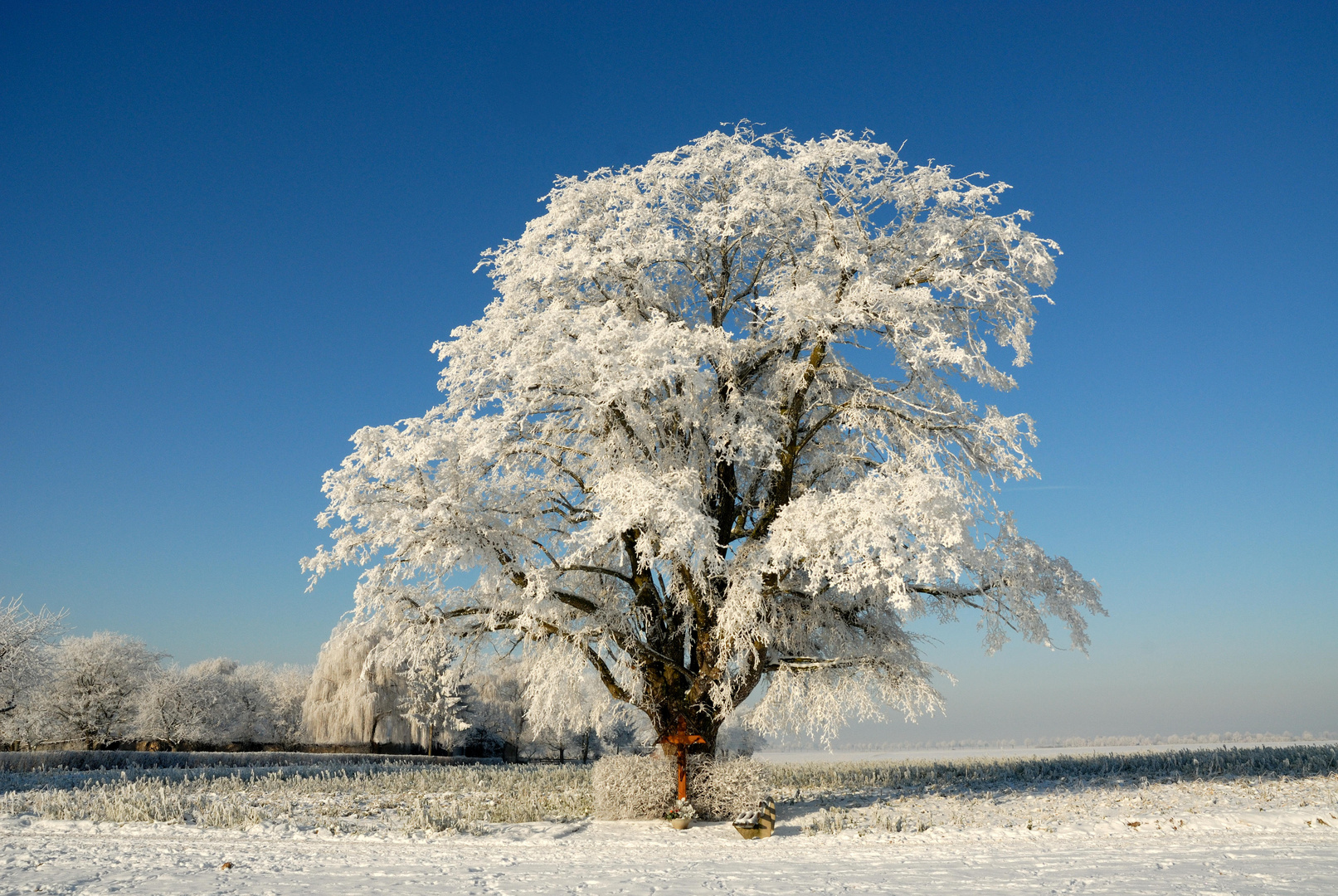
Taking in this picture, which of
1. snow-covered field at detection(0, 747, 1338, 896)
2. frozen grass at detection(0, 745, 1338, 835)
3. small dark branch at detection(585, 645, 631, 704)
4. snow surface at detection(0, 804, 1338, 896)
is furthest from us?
small dark branch at detection(585, 645, 631, 704)

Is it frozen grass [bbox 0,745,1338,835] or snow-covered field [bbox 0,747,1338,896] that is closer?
snow-covered field [bbox 0,747,1338,896]

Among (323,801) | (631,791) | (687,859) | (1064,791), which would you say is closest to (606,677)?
(631,791)

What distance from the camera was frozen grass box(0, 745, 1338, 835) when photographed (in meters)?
12.1

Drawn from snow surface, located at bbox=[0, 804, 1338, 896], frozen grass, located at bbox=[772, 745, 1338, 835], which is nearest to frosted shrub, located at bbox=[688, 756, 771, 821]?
snow surface, located at bbox=[0, 804, 1338, 896]

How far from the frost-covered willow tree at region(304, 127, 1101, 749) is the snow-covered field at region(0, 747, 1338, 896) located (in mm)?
2685

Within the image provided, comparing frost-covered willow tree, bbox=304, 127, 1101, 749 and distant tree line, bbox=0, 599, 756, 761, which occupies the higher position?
frost-covered willow tree, bbox=304, 127, 1101, 749

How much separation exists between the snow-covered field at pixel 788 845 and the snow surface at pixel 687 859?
42 millimetres

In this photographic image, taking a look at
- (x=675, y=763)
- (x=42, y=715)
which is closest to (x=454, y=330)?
(x=675, y=763)

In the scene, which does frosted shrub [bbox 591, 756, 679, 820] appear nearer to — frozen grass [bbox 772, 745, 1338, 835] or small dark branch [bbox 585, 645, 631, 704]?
small dark branch [bbox 585, 645, 631, 704]

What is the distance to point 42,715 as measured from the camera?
140 feet

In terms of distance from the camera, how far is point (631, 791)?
13.0m

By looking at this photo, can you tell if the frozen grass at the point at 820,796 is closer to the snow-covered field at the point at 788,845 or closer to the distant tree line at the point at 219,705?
the snow-covered field at the point at 788,845

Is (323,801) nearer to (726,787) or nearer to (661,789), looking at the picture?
(661,789)

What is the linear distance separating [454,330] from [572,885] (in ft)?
34.3
